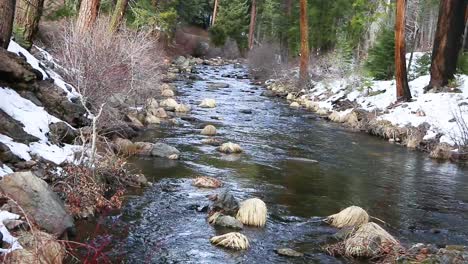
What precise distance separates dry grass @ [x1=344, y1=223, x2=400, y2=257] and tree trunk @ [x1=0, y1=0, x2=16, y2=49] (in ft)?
22.9

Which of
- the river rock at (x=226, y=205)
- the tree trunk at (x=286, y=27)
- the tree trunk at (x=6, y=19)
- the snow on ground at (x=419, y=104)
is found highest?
the tree trunk at (x=286, y=27)

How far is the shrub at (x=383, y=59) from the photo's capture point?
2206 centimetres

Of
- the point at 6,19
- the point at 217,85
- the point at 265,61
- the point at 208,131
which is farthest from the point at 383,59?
the point at 6,19

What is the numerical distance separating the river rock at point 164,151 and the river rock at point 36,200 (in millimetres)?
5333

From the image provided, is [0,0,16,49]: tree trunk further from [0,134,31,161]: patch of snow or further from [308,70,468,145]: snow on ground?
[308,70,468,145]: snow on ground

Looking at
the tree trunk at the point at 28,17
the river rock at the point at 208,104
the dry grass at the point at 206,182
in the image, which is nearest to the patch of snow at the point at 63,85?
the tree trunk at the point at 28,17

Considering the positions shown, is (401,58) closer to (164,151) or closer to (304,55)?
(304,55)

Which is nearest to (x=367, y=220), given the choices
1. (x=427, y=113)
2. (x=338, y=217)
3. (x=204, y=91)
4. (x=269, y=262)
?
(x=338, y=217)

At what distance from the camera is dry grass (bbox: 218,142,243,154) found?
13.4 metres

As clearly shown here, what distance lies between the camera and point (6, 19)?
984 cm

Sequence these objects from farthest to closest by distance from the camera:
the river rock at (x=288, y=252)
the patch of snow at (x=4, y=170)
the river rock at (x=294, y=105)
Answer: the river rock at (x=294, y=105), the patch of snow at (x=4, y=170), the river rock at (x=288, y=252)

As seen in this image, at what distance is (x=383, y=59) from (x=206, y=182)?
14.6 meters

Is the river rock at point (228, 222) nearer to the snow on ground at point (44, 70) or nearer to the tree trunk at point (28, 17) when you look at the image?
the snow on ground at point (44, 70)

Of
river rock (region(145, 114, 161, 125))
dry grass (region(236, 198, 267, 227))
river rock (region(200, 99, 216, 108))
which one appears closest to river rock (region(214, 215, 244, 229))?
dry grass (region(236, 198, 267, 227))
